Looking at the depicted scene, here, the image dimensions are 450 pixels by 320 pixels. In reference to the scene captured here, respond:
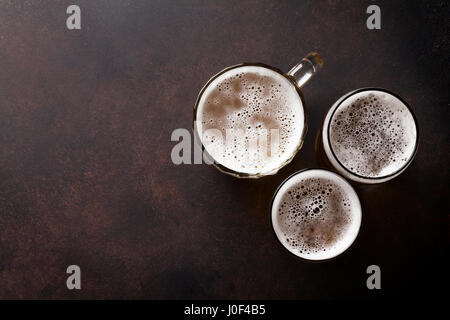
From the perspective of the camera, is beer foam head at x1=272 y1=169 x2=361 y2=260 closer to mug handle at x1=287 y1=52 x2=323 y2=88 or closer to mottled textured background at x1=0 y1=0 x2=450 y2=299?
mottled textured background at x1=0 y1=0 x2=450 y2=299

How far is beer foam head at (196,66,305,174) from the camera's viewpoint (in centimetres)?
103

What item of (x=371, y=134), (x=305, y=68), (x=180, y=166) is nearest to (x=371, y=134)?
(x=371, y=134)

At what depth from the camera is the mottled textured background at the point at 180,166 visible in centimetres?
116

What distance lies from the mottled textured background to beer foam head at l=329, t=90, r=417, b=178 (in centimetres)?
12

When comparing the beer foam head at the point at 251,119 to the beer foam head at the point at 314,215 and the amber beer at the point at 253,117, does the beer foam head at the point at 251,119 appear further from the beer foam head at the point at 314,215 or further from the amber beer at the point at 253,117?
the beer foam head at the point at 314,215

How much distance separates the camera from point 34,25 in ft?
3.93

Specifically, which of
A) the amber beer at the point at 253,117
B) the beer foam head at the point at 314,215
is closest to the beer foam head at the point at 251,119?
the amber beer at the point at 253,117

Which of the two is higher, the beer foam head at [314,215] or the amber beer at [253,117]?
the amber beer at [253,117]

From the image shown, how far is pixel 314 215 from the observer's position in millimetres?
1059

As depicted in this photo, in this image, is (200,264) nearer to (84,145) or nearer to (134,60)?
(84,145)

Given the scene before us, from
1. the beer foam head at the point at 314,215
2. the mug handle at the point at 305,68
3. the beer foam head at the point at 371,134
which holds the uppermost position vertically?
the mug handle at the point at 305,68

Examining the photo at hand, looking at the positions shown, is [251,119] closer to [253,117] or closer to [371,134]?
[253,117]

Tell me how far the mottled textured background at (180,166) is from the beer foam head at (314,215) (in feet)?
0.37
